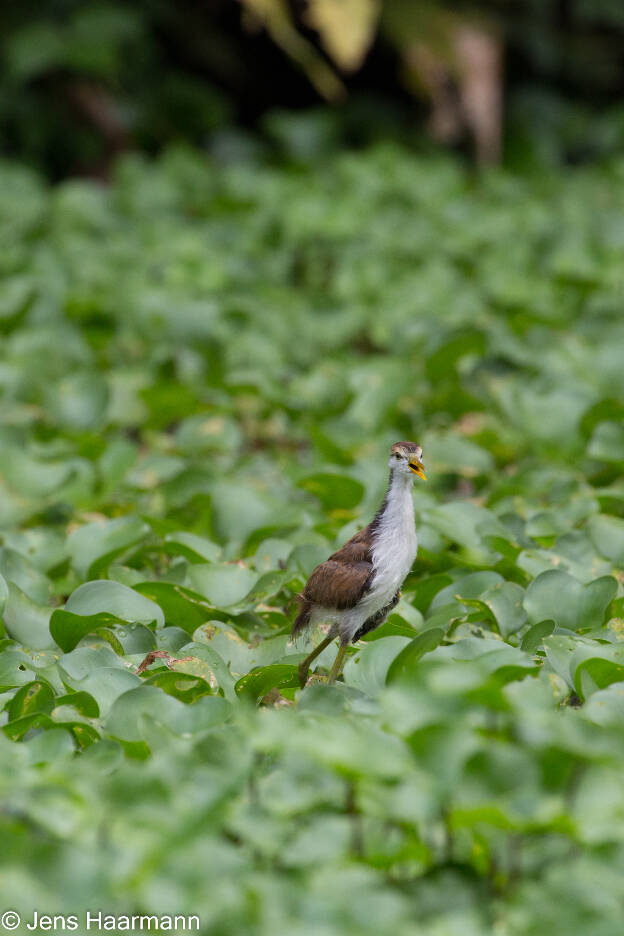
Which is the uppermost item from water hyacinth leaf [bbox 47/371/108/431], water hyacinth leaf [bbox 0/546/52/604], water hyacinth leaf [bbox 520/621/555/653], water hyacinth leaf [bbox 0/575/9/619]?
water hyacinth leaf [bbox 520/621/555/653]

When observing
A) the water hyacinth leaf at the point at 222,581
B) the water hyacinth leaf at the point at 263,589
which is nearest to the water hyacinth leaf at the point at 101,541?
the water hyacinth leaf at the point at 222,581

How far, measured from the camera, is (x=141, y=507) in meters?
4.01

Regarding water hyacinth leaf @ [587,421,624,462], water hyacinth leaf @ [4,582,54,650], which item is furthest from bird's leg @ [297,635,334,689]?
water hyacinth leaf @ [587,421,624,462]

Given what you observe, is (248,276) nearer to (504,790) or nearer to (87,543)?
(87,543)

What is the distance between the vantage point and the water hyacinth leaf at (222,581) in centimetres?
315

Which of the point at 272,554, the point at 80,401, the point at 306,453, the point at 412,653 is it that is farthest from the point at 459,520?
the point at 80,401

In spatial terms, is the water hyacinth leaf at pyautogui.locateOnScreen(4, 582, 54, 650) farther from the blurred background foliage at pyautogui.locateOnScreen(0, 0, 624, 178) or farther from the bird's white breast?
the blurred background foliage at pyautogui.locateOnScreen(0, 0, 624, 178)

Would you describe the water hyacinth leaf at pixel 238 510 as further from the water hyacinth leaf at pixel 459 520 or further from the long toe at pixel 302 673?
the long toe at pixel 302 673

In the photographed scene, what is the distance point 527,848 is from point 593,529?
5.66 feet

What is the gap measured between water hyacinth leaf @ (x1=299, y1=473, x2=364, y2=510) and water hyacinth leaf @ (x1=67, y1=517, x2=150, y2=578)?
583 mm

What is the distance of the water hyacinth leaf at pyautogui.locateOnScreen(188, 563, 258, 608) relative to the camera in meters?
3.15

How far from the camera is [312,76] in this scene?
8703mm

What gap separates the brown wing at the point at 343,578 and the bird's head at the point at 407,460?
182mm

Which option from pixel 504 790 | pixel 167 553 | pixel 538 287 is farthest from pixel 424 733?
pixel 538 287
